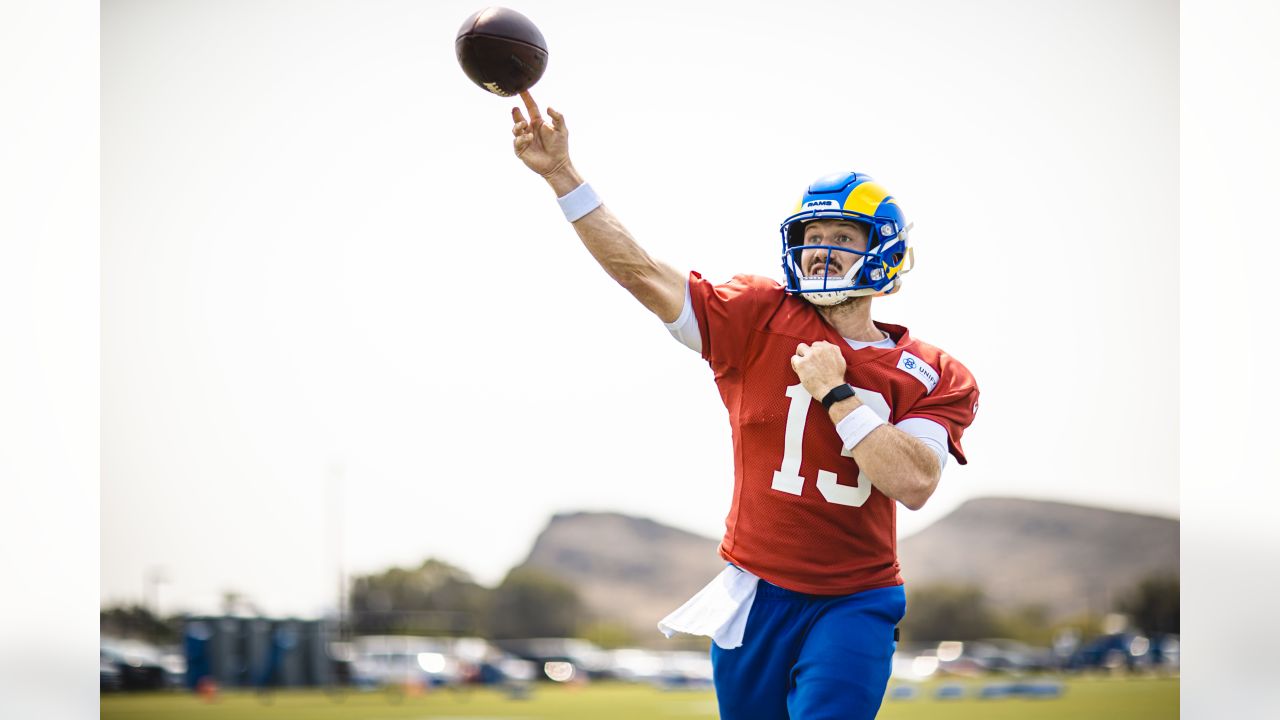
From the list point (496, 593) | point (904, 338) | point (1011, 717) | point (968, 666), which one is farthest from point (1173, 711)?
point (496, 593)

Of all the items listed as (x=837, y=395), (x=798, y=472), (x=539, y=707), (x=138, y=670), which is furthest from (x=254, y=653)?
(x=837, y=395)

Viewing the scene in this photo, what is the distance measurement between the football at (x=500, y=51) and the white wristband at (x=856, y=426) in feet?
4.84

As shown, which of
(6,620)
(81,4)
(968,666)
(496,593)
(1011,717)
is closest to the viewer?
(6,620)

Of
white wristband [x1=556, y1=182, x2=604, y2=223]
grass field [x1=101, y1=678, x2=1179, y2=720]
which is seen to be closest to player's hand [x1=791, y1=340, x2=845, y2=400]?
white wristband [x1=556, y1=182, x2=604, y2=223]

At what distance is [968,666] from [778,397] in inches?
1521

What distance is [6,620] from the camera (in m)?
5.55

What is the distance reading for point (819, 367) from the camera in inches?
144

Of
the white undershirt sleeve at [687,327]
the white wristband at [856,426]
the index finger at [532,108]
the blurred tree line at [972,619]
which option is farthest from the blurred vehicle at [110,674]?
the blurred tree line at [972,619]

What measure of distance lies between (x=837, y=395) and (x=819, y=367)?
10 cm

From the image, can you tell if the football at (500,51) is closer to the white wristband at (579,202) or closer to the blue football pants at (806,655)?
the white wristband at (579,202)

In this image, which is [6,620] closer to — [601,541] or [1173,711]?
[1173,711]

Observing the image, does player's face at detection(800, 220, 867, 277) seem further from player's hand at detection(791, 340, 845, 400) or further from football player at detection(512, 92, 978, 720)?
player's hand at detection(791, 340, 845, 400)

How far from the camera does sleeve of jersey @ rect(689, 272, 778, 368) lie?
3.80 metres

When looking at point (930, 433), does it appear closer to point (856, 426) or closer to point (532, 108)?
point (856, 426)
